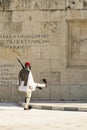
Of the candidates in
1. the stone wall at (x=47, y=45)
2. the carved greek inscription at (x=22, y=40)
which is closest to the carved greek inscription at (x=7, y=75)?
the stone wall at (x=47, y=45)

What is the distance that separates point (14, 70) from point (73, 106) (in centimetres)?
359

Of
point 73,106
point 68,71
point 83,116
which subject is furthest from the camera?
point 68,71

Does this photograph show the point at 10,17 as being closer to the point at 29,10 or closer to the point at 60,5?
the point at 29,10

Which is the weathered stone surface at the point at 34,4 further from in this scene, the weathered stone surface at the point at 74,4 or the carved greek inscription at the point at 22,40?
the carved greek inscription at the point at 22,40

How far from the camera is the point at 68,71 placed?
17.7 meters

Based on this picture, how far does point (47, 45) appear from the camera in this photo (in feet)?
58.4

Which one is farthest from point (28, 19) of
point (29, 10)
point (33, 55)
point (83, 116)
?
point (83, 116)

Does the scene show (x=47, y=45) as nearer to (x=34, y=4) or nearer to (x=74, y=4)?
(x=34, y=4)

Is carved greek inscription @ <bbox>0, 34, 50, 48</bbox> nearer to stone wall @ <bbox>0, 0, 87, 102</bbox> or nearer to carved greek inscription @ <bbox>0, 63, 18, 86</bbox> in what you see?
stone wall @ <bbox>0, 0, 87, 102</bbox>

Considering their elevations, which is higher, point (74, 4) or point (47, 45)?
point (74, 4)

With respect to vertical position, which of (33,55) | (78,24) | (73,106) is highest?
(78,24)

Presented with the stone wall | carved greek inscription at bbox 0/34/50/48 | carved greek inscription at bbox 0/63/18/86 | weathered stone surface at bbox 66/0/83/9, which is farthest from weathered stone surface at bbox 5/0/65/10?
carved greek inscription at bbox 0/63/18/86

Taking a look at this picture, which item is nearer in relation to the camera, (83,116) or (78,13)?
(83,116)

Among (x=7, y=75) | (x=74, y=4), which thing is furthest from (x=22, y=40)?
(x=74, y=4)
